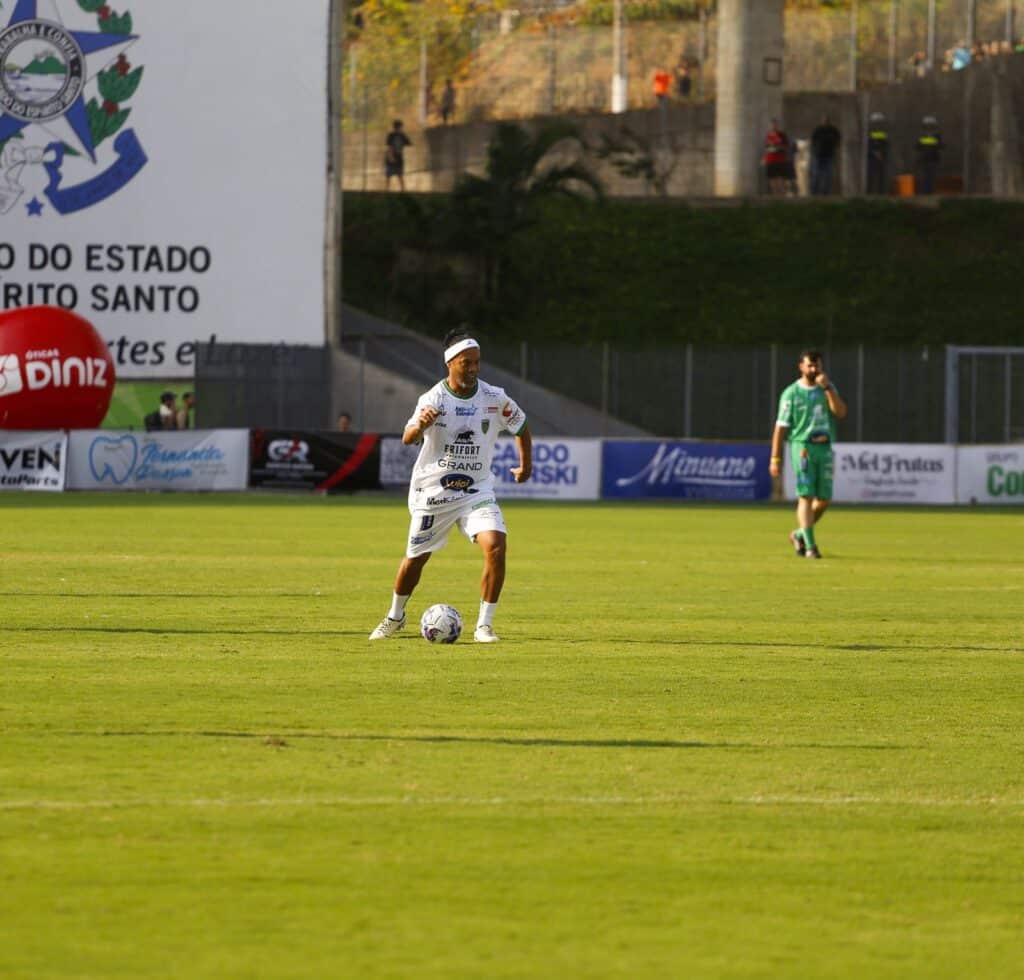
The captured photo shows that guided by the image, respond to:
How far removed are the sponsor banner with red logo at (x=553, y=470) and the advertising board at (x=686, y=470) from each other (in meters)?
0.24

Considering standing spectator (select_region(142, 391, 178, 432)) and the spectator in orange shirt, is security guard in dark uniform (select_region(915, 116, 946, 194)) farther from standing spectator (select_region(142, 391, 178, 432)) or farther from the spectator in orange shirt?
standing spectator (select_region(142, 391, 178, 432))

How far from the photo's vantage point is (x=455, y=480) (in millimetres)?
13945

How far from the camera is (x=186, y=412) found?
41.0m

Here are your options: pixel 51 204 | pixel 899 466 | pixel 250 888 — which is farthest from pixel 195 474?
pixel 250 888

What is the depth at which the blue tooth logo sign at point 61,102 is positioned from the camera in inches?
1671

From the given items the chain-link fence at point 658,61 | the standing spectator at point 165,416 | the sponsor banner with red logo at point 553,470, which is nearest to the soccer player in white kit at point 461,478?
the sponsor banner with red logo at point 553,470

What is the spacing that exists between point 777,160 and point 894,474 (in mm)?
19759

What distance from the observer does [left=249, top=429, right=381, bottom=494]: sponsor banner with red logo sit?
122ft

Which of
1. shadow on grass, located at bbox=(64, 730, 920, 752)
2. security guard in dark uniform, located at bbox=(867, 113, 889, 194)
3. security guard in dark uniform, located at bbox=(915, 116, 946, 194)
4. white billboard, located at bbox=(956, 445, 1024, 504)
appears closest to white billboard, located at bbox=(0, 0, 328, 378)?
white billboard, located at bbox=(956, 445, 1024, 504)

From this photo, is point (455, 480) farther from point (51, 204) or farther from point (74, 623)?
point (51, 204)

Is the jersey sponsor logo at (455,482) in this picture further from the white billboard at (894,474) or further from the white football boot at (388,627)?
the white billboard at (894,474)

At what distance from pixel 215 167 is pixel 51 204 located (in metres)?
3.47

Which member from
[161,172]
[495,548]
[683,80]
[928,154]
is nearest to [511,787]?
[495,548]

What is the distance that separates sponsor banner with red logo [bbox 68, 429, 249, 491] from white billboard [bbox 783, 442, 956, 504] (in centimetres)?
1015
